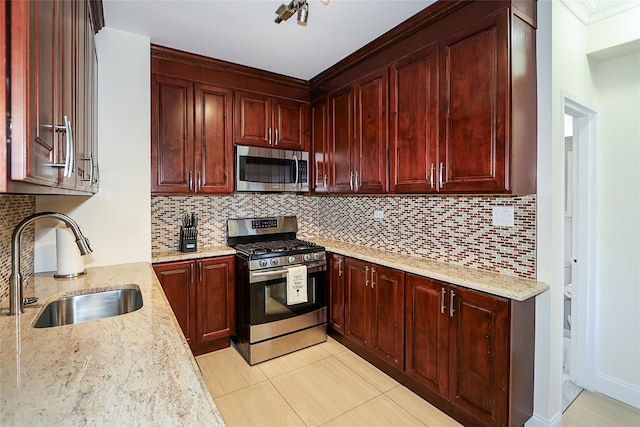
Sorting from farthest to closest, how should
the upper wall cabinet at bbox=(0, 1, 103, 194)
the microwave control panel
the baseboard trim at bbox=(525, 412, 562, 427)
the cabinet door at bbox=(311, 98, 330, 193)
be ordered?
1. the microwave control panel
2. the cabinet door at bbox=(311, 98, 330, 193)
3. the baseboard trim at bbox=(525, 412, 562, 427)
4. the upper wall cabinet at bbox=(0, 1, 103, 194)

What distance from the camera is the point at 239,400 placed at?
89.0 inches

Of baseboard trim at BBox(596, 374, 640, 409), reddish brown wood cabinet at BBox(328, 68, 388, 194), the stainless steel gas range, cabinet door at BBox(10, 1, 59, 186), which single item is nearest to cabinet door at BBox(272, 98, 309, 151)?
reddish brown wood cabinet at BBox(328, 68, 388, 194)

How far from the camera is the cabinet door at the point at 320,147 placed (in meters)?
3.32

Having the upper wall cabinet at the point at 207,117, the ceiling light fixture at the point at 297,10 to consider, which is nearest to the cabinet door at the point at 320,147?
the upper wall cabinet at the point at 207,117

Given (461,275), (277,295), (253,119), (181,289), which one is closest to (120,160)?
(181,289)

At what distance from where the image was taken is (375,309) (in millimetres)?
2631

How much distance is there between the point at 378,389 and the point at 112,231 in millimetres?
2289

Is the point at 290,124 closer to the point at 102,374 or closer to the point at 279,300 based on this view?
the point at 279,300

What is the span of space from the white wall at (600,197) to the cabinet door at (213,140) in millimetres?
2458

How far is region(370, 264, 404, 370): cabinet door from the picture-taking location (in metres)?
2.39

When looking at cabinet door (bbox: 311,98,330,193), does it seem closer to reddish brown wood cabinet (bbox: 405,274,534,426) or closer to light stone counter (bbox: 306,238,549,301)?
light stone counter (bbox: 306,238,549,301)

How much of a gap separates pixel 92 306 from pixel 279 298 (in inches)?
57.1

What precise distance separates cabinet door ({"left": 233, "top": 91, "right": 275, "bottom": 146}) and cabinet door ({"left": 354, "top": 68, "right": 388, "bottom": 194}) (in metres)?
0.93

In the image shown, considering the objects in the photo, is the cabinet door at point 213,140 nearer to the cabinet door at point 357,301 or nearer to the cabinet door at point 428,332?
the cabinet door at point 357,301
